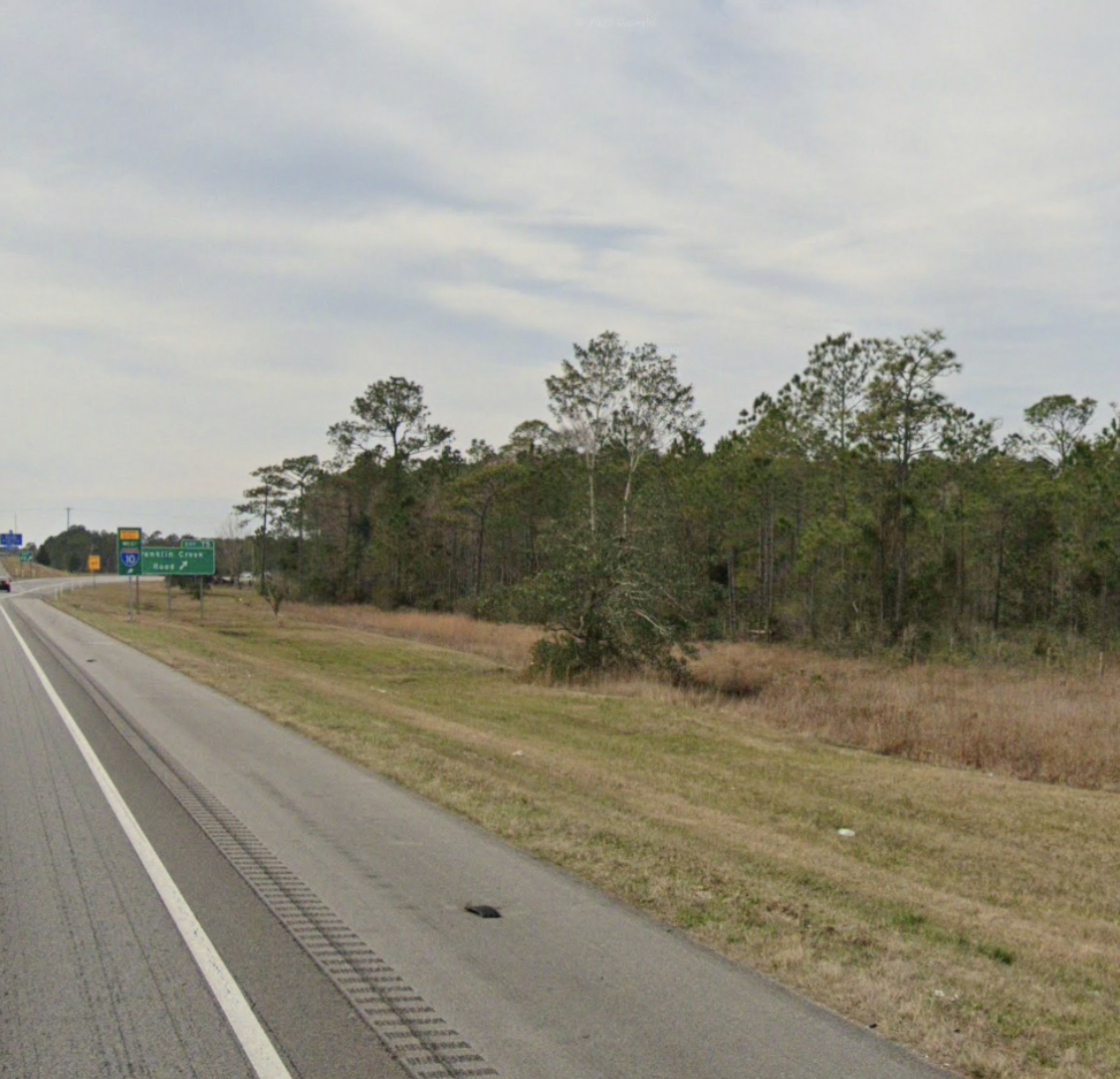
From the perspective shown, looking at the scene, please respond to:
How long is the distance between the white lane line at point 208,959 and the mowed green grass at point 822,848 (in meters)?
2.95

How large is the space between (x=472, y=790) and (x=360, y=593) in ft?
260

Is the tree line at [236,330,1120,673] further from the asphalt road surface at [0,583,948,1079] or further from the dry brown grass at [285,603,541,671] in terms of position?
the asphalt road surface at [0,583,948,1079]

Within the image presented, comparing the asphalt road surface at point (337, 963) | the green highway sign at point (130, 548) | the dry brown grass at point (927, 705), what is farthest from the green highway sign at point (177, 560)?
the asphalt road surface at point (337, 963)

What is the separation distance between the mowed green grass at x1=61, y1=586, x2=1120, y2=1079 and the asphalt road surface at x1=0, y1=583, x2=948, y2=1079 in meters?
0.56

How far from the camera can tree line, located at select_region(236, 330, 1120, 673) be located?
124 ft

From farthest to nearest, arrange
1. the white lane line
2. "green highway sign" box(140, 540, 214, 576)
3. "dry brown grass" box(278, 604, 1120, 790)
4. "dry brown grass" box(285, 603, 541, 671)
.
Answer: "green highway sign" box(140, 540, 214, 576), "dry brown grass" box(285, 603, 541, 671), "dry brown grass" box(278, 604, 1120, 790), the white lane line

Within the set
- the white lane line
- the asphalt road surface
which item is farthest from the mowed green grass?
the white lane line

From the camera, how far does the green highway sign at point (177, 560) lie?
6644 cm

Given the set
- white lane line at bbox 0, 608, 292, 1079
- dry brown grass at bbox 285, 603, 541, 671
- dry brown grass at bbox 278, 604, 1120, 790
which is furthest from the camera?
dry brown grass at bbox 285, 603, 541, 671

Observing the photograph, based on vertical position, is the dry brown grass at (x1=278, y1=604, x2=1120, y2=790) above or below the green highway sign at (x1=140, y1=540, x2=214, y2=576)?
below

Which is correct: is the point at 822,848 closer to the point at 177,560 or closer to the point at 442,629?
the point at 442,629

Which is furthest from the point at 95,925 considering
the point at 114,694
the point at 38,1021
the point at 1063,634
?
the point at 1063,634

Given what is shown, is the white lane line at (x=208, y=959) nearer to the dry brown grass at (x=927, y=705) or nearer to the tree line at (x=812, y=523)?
the dry brown grass at (x=927, y=705)

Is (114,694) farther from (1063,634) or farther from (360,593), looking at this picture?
(360,593)
